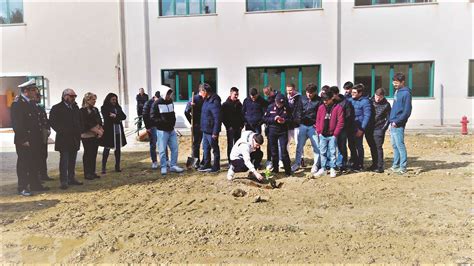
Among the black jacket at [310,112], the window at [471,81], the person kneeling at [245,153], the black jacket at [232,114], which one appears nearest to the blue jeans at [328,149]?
the black jacket at [310,112]

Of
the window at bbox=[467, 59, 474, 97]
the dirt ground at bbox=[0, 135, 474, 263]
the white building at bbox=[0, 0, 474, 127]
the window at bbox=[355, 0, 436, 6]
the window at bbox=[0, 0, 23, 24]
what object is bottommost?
the dirt ground at bbox=[0, 135, 474, 263]

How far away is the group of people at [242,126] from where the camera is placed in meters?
7.00

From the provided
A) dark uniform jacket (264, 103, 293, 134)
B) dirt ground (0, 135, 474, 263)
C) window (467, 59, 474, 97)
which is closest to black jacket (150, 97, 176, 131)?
dirt ground (0, 135, 474, 263)

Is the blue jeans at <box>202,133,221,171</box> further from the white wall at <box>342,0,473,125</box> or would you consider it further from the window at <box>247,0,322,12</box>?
the window at <box>247,0,322,12</box>

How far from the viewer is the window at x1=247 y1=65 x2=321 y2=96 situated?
16391 millimetres

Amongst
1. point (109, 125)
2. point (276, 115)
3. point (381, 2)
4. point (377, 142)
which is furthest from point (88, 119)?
point (381, 2)

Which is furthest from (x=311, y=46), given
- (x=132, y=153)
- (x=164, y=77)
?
(x=132, y=153)

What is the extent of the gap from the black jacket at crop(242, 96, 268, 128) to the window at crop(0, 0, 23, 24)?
47.9ft

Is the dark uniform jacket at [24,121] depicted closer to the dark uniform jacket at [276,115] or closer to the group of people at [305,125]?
the group of people at [305,125]

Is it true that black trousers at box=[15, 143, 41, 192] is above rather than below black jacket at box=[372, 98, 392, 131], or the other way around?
below

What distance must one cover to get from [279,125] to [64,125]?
3.96 meters

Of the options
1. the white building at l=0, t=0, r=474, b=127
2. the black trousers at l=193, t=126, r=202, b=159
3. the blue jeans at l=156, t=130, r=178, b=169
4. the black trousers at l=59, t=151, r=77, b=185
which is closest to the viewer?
the black trousers at l=59, t=151, r=77, b=185

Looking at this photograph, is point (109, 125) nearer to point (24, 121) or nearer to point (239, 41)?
point (24, 121)

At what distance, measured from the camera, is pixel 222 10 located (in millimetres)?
16406
